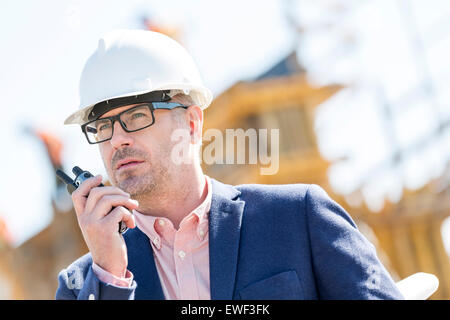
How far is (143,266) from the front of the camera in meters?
3.31

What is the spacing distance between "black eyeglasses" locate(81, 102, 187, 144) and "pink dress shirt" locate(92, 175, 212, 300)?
16.4 inches

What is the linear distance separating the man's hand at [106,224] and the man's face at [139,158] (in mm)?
320

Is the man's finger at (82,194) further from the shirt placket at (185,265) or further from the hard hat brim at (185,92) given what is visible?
the hard hat brim at (185,92)

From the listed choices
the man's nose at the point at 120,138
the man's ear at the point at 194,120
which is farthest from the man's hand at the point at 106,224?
the man's ear at the point at 194,120

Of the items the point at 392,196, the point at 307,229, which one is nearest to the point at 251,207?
the point at 307,229

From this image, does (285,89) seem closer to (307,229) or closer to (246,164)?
(246,164)

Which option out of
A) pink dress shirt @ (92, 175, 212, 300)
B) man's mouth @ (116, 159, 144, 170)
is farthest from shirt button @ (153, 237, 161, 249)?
man's mouth @ (116, 159, 144, 170)

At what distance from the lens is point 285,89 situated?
1911cm

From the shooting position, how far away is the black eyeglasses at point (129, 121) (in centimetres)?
338

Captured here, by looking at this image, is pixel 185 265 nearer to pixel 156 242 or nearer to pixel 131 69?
pixel 156 242

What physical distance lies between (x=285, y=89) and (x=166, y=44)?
15513 millimetres

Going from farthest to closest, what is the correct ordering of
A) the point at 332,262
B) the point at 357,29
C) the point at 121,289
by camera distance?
the point at 357,29
the point at 332,262
the point at 121,289

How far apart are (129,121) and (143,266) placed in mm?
671

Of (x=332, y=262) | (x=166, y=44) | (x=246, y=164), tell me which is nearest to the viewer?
(x=332, y=262)
